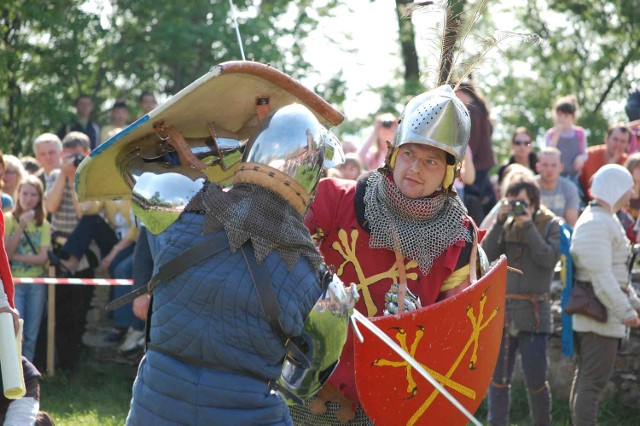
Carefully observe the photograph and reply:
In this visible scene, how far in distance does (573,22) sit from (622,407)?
836cm

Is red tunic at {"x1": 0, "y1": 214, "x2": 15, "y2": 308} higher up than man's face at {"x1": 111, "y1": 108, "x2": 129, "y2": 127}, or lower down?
lower down

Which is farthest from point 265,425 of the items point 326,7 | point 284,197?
point 326,7

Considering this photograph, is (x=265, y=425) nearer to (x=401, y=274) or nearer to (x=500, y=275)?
(x=401, y=274)

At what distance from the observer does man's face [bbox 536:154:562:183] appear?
830cm

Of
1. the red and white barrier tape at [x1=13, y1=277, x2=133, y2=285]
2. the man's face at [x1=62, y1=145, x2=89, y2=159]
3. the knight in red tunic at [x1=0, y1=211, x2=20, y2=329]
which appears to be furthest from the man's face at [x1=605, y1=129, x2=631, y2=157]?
the knight in red tunic at [x1=0, y1=211, x2=20, y2=329]

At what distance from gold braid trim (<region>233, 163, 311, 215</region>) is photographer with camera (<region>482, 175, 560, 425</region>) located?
3437 millimetres

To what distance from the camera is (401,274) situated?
174 inches

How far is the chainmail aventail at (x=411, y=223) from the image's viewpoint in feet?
14.5

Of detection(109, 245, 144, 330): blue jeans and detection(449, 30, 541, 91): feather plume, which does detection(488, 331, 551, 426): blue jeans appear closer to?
detection(449, 30, 541, 91): feather plume

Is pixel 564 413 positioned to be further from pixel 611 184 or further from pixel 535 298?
pixel 611 184

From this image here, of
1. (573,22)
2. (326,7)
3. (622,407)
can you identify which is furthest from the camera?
(573,22)

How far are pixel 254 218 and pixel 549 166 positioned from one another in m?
5.22

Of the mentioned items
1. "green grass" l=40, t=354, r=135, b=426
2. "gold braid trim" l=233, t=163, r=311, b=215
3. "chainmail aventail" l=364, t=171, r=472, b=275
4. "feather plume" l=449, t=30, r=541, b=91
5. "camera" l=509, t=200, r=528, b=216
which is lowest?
"green grass" l=40, t=354, r=135, b=426

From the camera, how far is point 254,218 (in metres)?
3.44
